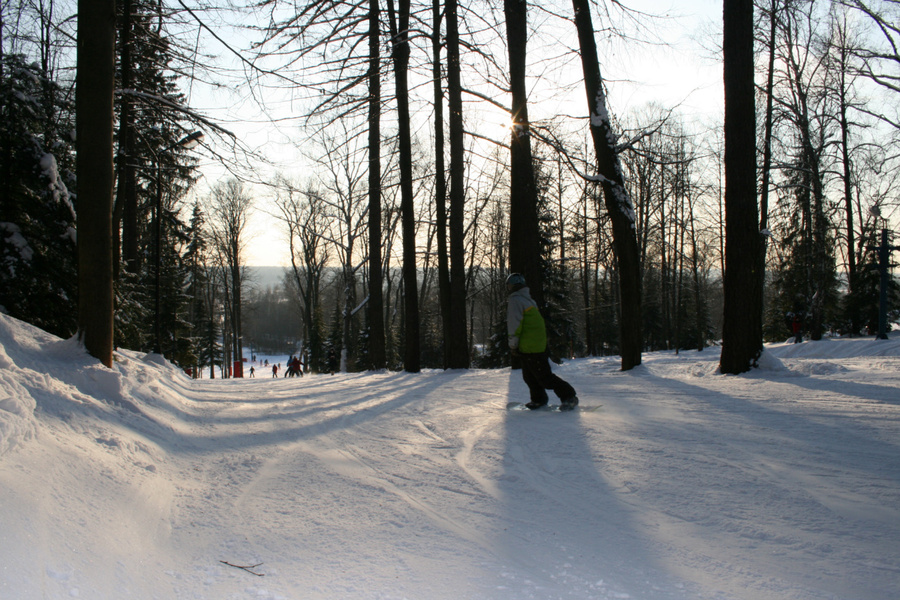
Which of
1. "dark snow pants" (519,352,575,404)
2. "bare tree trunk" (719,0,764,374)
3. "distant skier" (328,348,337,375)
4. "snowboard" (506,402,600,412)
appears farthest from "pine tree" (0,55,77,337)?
"distant skier" (328,348,337,375)

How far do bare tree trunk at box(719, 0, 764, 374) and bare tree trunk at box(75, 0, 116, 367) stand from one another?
9037 millimetres

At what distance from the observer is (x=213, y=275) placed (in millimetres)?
50156

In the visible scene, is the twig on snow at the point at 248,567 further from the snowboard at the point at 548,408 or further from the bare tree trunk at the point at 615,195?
the bare tree trunk at the point at 615,195

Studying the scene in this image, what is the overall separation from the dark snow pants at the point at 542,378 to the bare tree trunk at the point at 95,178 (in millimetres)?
4820

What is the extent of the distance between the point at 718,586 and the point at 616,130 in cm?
1072

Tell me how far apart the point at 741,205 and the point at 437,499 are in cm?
788

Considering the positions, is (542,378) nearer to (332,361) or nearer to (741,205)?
(741,205)

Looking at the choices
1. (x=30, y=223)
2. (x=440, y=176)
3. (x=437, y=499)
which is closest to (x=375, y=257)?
(x=440, y=176)

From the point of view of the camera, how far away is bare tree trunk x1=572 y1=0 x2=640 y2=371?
1069 cm

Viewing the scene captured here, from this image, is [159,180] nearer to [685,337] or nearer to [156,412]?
[156,412]

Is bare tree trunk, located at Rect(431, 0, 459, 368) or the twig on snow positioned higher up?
bare tree trunk, located at Rect(431, 0, 459, 368)

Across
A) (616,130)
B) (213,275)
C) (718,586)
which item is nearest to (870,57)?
(616,130)

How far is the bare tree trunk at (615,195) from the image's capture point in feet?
35.1

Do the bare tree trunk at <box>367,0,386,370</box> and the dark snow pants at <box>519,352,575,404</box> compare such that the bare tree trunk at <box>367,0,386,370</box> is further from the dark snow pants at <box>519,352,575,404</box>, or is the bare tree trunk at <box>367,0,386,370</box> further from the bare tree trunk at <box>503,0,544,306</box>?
the dark snow pants at <box>519,352,575,404</box>
